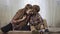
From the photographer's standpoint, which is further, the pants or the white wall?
the white wall

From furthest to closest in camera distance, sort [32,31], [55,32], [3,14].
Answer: [3,14]
[55,32]
[32,31]

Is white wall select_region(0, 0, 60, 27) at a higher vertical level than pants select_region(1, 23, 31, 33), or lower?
higher

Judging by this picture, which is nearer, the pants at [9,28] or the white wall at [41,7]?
the pants at [9,28]

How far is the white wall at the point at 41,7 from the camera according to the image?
2229 mm

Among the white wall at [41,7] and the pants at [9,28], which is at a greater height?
the white wall at [41,7]

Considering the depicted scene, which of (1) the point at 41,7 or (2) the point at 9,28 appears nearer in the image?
(2) the point at 9,28

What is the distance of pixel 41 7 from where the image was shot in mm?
2264

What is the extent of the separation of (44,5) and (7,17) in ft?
1.40

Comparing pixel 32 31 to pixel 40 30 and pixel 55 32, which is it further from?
pixel 55 32

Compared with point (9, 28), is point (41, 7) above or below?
above

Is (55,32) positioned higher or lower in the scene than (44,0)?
lower

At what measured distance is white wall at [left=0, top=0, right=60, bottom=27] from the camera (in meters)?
2.23

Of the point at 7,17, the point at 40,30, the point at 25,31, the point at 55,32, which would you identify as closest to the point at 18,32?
the point at 25,31

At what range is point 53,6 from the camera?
2275 millimetres
